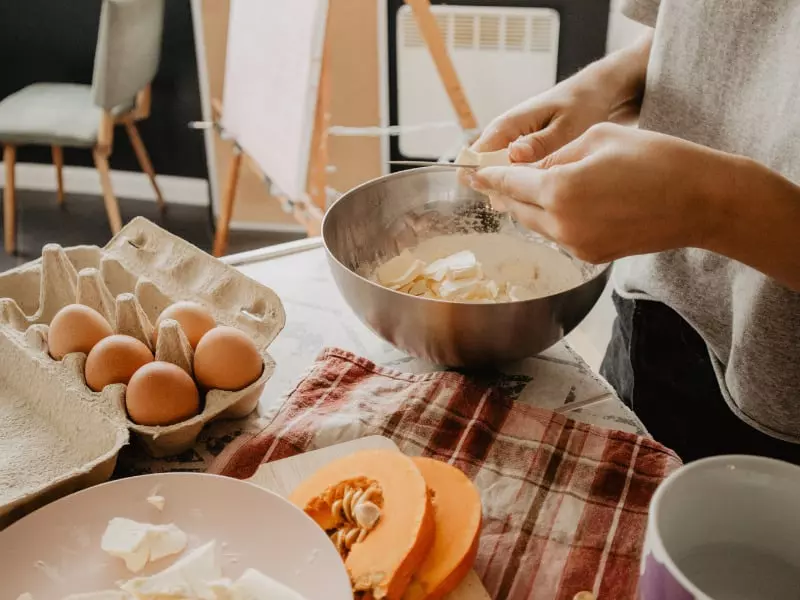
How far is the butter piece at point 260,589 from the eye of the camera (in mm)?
546

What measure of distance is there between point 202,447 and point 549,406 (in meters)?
0.36

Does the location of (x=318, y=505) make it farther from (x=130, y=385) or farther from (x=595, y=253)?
(x=595, y=253)

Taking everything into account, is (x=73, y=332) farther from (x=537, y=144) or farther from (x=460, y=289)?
(x=537, y=144)

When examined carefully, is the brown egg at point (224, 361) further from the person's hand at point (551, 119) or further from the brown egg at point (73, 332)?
the person's hand at point (551, 119)

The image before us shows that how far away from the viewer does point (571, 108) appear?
89cm

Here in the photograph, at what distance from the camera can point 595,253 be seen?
2.15 ft

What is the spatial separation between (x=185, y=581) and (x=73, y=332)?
307 millimetres

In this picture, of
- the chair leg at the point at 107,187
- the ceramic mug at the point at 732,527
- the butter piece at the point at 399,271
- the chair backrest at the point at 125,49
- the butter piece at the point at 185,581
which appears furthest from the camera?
the chair leg at the point at 107,187

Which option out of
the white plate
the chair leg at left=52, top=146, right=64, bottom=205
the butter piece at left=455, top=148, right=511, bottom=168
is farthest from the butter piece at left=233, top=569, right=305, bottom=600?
the chair leg at left=52, top=146, right=64, bottom=205

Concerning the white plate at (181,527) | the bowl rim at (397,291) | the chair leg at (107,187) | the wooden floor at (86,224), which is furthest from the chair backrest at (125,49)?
the white plate at (181,527)

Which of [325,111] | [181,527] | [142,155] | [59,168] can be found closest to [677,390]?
[181,527]

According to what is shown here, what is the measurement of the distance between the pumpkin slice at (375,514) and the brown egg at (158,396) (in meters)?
0.14

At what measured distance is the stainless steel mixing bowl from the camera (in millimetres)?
743

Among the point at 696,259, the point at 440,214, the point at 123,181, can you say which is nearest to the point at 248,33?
the point at 123,181
